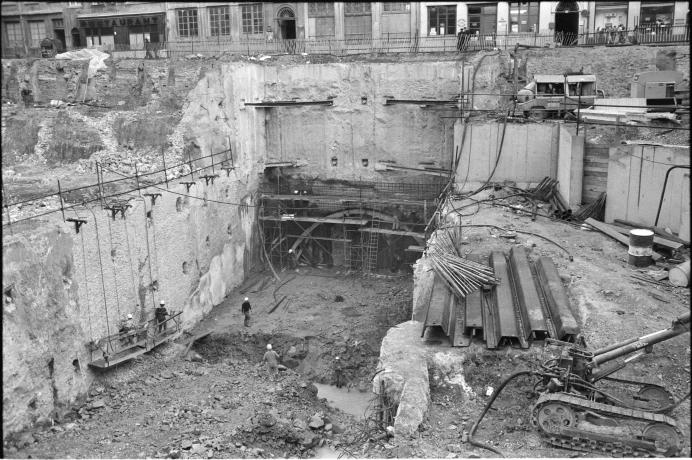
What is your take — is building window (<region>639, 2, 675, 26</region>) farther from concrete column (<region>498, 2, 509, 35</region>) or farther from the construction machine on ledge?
the construction machine on ledge

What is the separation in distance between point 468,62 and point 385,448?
17582 millimetres

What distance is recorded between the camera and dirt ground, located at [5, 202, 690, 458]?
10.0 m

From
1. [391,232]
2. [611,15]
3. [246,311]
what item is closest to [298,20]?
[611,15]

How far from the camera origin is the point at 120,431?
44.9ft

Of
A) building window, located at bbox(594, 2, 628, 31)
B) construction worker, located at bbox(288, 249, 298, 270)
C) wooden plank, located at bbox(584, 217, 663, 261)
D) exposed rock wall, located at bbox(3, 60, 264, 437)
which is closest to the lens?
exposed rock wall, located at bbox(3, 60, 264, 437)

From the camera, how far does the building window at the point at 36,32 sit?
39.7 meters

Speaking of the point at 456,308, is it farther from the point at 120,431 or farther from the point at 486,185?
the point at 486,185

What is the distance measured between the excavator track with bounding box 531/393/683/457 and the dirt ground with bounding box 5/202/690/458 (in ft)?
0.72

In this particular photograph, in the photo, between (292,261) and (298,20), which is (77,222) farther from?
(298,20)

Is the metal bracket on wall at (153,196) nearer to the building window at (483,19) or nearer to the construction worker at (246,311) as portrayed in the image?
the construction worker at (246,311)

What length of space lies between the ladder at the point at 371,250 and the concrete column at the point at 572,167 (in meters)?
7.12

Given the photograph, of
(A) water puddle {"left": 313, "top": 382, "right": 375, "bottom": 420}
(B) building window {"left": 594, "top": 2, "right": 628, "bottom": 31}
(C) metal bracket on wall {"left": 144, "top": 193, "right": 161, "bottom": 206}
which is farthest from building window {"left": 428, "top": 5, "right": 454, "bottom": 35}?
(A) water puddle {"left": 313, "top": 382, "right": 375, "bottom": 420}

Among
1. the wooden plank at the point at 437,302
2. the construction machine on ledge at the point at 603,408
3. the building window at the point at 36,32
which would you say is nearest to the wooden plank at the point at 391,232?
the wooden plank at the point at 437,302

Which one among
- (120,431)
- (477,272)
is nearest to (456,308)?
(477,272)
